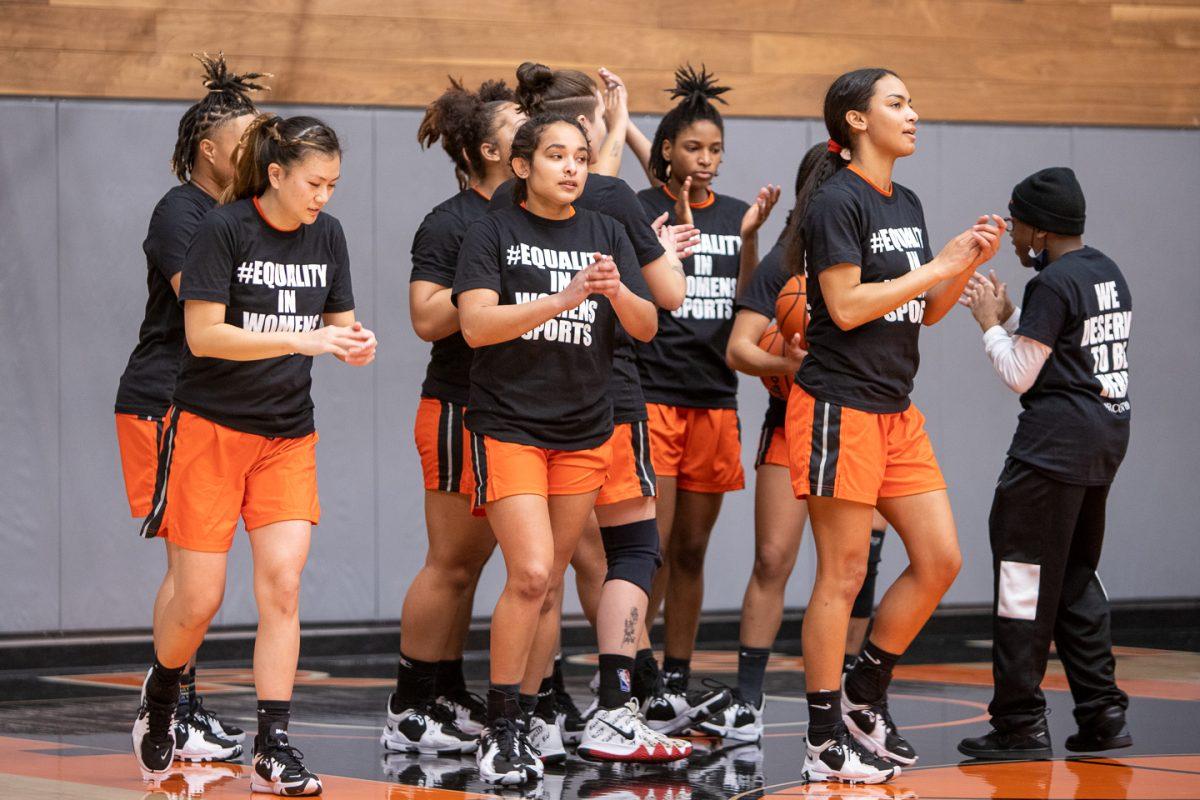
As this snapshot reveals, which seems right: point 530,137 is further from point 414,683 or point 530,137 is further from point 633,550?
point 414,683

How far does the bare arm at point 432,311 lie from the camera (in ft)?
14.7

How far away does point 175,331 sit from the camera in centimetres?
463

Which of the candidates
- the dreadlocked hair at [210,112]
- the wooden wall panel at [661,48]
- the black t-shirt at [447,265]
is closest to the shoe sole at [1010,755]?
the black t-shirt at [447,265]

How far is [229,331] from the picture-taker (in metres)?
3.89

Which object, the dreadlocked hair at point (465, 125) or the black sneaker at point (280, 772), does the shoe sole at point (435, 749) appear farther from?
the dreadlocked hair at point (465, 125)

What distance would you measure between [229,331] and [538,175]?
0.92 meters

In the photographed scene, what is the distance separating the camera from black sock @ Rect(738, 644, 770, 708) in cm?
485

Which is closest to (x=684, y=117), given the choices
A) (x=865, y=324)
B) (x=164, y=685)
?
(x=865, y=324)

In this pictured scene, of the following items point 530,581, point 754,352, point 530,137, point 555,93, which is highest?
point 555,93

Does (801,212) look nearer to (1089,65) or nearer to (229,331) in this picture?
(229,331)

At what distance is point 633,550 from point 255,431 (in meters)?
1.16

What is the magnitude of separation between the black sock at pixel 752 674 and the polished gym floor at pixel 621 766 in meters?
0.14

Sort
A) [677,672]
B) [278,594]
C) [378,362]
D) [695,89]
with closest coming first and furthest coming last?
[278,594]
[677,672]
[695,89]
[378,362]

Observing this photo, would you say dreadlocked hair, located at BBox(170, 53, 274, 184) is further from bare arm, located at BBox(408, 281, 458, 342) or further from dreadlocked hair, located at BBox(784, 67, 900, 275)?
dreadlocked hair, located at BBox(784, 67, 900, 275)
